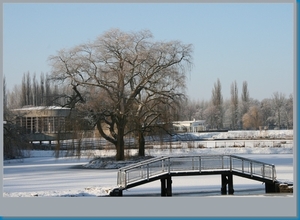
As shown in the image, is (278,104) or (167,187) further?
(278,104)

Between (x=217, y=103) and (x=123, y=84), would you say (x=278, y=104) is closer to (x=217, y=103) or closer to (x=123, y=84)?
(x=217, y=103)

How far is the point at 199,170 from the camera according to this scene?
22.9 metres

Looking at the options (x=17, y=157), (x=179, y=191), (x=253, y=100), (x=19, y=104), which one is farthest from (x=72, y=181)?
(x=253, y=100)

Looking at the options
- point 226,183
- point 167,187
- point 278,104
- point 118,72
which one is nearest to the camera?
point 167,187

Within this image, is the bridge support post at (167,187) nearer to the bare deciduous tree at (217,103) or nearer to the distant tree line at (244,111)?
the distant tree line at (244,111)

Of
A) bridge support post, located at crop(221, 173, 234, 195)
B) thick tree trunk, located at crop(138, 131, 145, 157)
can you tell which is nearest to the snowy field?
bridge support post, located at crop(221, 173, 234, 195)

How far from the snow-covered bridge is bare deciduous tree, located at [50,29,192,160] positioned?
44.7 feet

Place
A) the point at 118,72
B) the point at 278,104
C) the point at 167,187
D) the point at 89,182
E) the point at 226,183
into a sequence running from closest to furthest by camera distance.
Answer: the point at 167,187 < the point at 226,183 < the point at 89,182 < the point at 118,72 < the point at 278,104

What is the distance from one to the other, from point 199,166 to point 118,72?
49.0ft

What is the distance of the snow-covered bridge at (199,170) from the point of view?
22.1m

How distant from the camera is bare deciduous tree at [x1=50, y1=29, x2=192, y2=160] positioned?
36.6 metres

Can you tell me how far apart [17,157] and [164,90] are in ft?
42.7

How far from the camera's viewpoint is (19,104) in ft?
188

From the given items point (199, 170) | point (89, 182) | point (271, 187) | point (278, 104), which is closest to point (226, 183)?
point (199, 170)
